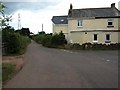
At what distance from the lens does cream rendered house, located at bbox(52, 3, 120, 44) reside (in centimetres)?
5591

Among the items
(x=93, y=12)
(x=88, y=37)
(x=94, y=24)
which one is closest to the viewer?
(x=88, y=37)

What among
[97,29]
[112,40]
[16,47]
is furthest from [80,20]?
[16,47]

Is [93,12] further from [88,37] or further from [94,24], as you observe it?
[88,37]

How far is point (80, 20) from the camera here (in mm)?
58344

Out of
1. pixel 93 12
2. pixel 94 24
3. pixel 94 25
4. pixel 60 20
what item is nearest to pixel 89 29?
pixel 94 25

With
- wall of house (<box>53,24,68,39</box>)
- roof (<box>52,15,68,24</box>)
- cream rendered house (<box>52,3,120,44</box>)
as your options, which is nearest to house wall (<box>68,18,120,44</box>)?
cream rendered house (<box>52,3,120,44</box>)

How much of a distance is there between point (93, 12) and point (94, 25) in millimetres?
3575

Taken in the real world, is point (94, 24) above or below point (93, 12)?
below

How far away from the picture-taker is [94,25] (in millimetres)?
57125

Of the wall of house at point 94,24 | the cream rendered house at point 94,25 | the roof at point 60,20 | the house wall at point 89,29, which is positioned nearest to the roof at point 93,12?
the cream rendered house at point 94,25

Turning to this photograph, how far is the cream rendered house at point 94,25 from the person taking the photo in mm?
55906

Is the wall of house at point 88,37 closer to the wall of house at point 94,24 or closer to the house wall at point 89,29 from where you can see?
the house wall at point 89,29

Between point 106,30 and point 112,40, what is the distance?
7.42ft

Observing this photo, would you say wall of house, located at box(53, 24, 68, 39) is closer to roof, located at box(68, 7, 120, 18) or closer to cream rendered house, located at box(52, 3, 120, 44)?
roof, located at box(68, 7, 120, 18)
